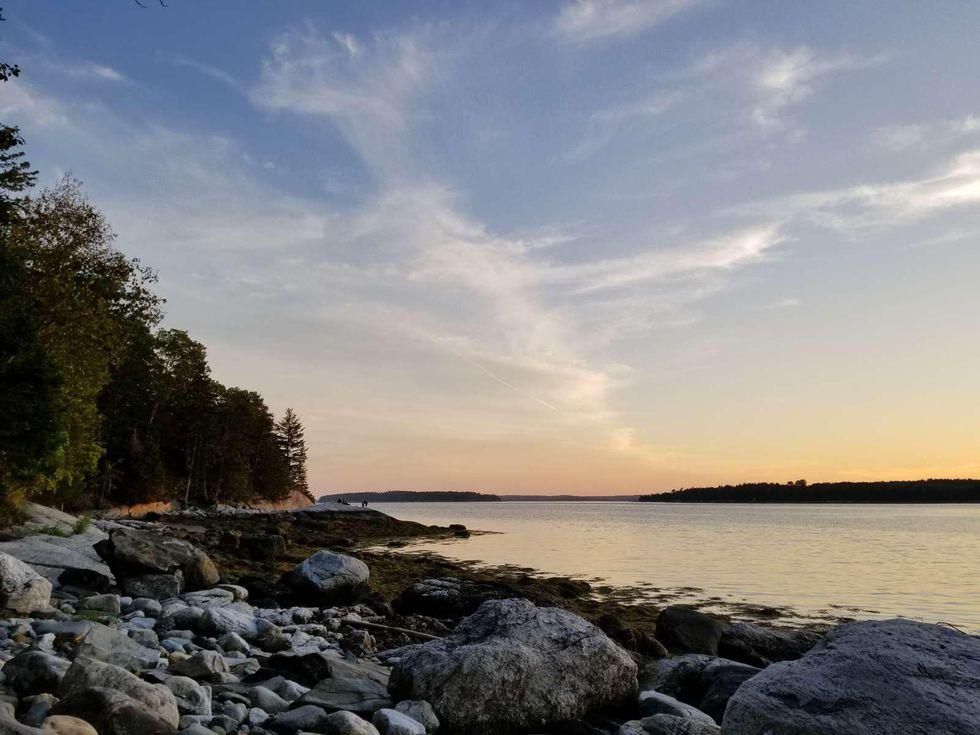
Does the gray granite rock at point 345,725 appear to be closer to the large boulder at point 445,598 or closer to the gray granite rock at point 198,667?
the gray granite rock at point 198,667

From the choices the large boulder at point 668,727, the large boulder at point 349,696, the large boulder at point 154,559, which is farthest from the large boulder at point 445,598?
the large boulder at point 668,727

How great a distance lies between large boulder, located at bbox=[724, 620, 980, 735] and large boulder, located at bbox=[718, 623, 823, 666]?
661 cm

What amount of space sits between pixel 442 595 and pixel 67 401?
21.3 meters

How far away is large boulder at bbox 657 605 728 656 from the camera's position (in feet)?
42.0

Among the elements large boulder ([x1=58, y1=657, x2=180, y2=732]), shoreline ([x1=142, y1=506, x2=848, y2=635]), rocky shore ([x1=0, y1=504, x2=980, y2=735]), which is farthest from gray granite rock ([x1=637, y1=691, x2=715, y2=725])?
shoreline ([x1=142, y1=506, x2=848, y2=635])

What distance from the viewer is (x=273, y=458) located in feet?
317

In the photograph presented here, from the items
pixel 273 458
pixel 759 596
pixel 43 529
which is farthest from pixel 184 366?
pixel 759 596

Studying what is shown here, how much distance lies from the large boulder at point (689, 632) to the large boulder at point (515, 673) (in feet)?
14.4

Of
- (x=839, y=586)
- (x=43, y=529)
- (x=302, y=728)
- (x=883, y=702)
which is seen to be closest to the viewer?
(x=883, y=702)

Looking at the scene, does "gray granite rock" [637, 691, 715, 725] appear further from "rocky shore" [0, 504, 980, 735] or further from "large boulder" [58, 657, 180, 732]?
"large boulder" [58, 657, 180, 732]

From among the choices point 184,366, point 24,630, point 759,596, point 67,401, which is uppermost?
point 184,366

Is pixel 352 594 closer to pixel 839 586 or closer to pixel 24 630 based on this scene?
pixel 24 630

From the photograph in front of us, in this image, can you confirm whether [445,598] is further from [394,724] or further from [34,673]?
[34,673]

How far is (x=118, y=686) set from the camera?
19.4 ft
